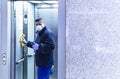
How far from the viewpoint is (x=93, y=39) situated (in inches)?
139

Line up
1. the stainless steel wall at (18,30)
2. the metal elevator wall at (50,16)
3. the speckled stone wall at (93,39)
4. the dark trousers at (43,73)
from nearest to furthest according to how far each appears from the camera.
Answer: the speckled stone wall at (93,39) → the metal elevator wall at (50,16) → the stainless steel wall at (18,30) → the dark trousers at (43,73)

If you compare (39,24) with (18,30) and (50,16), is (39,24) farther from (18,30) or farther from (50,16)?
(18,30)

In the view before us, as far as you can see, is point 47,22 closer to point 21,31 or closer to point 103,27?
point 21,31

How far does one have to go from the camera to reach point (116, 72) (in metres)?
3.53

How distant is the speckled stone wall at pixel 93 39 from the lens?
138 inches

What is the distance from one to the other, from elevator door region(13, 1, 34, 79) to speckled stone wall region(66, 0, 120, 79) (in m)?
1.11

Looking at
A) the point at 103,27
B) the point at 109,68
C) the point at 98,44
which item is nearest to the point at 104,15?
the point at 103,27

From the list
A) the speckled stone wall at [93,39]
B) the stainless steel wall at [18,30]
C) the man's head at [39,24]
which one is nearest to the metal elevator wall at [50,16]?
the man's head at [39,24]

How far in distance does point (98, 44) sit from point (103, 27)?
0.25m

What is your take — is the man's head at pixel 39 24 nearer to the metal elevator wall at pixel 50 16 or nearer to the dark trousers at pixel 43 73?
the metal elevator wall at pixel 50 16

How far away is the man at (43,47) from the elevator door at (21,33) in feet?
0.45

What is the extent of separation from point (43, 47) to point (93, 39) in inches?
49.8

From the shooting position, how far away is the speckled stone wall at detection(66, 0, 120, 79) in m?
3.51

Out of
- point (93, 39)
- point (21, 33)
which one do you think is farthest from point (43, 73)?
point (93, 39)
